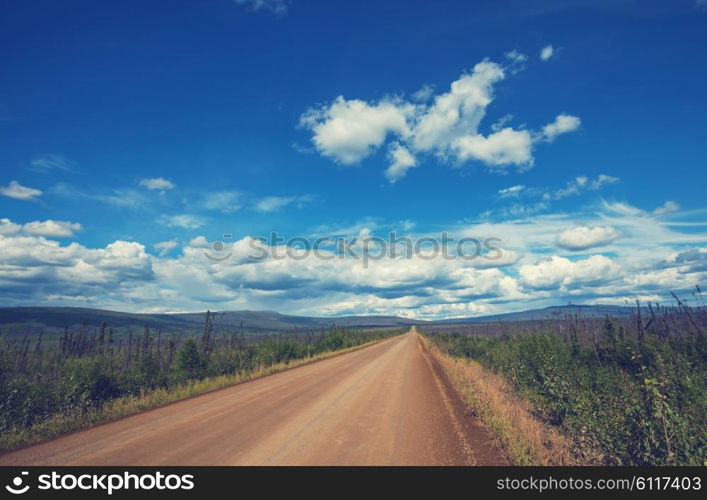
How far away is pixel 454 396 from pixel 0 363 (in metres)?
15.3

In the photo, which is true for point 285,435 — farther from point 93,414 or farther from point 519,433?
point 93,414

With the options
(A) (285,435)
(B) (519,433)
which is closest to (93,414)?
(A) (285,435)

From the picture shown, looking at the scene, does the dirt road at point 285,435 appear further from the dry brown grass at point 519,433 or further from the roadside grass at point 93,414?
the roadside grass at point 93,414

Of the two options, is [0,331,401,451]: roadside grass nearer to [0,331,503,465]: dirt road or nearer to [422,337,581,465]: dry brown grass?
[0,331,503,465]: dirt road

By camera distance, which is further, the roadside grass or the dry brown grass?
the roadside grass

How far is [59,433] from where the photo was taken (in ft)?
29.3

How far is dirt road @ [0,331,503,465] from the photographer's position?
682cm

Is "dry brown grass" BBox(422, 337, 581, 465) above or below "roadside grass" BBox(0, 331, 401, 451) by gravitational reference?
above

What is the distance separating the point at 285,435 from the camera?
27.4 feet

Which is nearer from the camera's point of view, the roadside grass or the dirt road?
the dirt road

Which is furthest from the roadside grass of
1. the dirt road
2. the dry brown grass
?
the dry brown grass
